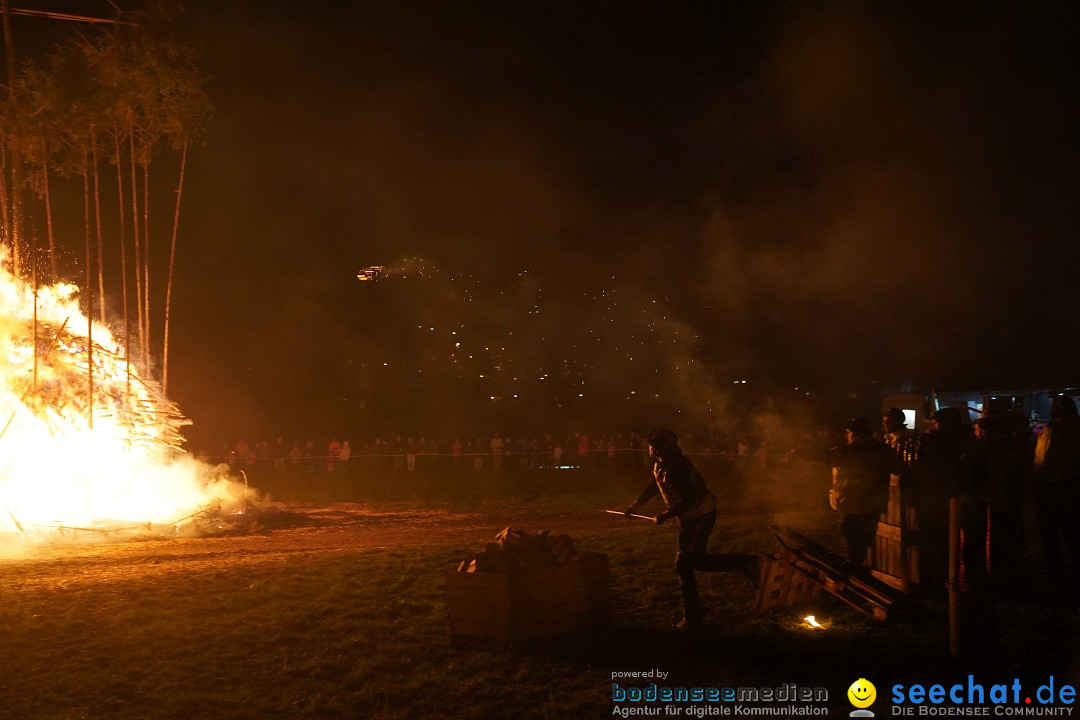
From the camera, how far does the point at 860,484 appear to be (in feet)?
23.1

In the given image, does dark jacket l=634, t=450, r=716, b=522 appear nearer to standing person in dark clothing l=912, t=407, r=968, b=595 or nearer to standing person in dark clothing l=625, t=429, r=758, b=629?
standing person in dark clothing l=625, t=429, r=758, b=629

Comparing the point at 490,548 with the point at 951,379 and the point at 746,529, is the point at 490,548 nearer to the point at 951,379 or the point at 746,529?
the point at 746,529

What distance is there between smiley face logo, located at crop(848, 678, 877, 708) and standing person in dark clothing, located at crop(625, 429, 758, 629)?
5.71 ft

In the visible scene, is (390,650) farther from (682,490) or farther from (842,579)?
(842,579)

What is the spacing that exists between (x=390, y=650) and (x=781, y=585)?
3.31m

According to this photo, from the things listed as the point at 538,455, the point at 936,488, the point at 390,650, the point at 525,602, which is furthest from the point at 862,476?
the point at 538,455

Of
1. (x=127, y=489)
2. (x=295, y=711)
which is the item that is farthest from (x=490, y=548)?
(x=127, y=489)

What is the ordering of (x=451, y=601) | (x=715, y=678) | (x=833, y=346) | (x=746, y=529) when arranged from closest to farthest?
(x=715, y=678)
(x=451, y=601)
(x=746, y=529)
(x=833, y=346)

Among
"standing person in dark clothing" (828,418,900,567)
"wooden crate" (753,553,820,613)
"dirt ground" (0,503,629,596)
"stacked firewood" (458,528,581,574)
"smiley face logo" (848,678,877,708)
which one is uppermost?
"standing person in dark clothing" (828,418,900,567)

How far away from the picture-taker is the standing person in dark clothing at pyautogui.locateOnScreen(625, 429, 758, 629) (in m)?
6.54

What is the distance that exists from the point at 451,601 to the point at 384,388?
37933 mm

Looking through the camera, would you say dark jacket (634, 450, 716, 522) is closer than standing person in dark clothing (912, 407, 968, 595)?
Yes

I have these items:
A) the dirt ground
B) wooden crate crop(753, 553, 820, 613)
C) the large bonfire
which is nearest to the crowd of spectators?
the large bonfire

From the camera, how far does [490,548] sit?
6418 millimetres
